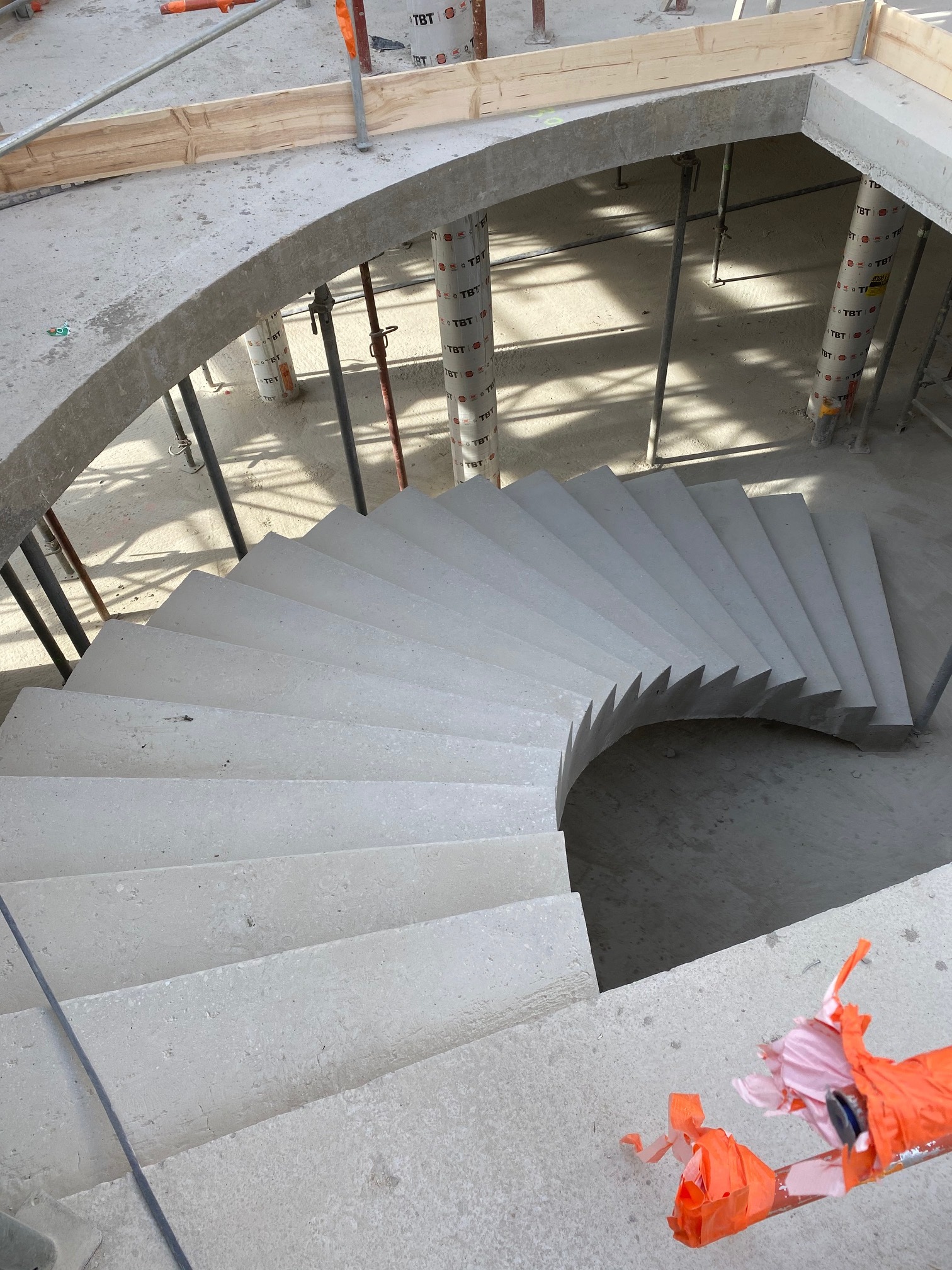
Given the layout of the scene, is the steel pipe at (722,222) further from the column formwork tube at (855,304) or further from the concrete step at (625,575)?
the concrete step at (625,575)

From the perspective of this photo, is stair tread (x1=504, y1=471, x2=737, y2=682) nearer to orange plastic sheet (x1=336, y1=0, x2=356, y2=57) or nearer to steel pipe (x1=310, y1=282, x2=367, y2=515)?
steel pipe (x1=310, y1=282, x2=367, y2=515)

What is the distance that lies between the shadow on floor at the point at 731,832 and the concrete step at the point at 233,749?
2.12m

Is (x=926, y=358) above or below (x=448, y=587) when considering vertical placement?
below

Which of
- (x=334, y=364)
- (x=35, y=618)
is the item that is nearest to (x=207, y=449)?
(x=334, y=364)

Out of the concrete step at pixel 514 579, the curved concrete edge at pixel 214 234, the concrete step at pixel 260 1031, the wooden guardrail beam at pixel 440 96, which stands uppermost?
the wooden guardrail beam at pixel 440 96

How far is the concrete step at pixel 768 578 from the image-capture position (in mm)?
6926

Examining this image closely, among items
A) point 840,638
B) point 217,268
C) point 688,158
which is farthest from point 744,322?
point 217,268

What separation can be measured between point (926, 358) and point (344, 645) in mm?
6478

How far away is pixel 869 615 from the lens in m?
7.78

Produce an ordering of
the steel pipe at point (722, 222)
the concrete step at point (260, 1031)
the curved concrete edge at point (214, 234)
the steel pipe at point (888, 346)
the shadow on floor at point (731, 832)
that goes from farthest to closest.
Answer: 1. the steel pipe at point (722, 222)
2. the steel pipe at point (888, 346)
3. the shadow on floor at point (731, 832)
4. the curved concrete edge at point (214, 234)
5. the concrete step at point (260, 1031)

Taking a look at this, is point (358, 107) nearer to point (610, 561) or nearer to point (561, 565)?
point (561, 565)

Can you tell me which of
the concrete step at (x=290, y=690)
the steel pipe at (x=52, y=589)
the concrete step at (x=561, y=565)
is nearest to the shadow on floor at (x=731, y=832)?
the concrete step at (x=561, y=565)

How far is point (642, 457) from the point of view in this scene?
1026cm

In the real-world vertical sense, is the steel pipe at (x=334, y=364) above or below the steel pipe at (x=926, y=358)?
above
